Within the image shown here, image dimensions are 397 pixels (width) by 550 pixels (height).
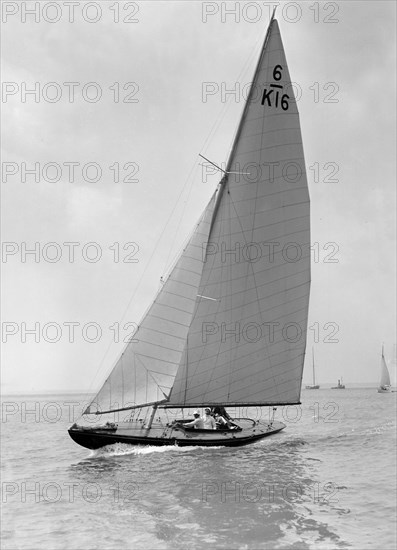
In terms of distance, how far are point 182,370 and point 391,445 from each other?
1163 centimetres

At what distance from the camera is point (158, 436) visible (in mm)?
25406

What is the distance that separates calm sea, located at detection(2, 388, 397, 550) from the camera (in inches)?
513

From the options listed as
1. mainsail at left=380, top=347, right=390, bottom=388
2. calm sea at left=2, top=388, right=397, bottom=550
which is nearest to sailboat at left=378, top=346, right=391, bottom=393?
mainsail at left=380, top=347, right=390, bottom=388

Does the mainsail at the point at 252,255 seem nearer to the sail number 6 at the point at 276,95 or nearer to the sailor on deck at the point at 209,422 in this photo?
the sail number 6 at the point at 276,95

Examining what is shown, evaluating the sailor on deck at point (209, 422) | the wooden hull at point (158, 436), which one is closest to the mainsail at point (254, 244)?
the sailor on deck at point (209, 422)

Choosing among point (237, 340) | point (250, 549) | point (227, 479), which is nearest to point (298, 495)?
point (227, 479)

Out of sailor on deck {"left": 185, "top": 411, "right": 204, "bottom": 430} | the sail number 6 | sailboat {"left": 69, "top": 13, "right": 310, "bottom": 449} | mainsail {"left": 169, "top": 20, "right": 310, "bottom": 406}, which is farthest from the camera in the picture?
the sail number 6

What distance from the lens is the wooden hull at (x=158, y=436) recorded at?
25156 millimetres

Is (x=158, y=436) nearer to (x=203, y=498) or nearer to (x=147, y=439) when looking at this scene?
(x=147, y=439)

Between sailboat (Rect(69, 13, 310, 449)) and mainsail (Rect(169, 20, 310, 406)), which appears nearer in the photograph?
sailboat (Rect(69, 13, 310, 449))

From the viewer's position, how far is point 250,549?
12.0 metres

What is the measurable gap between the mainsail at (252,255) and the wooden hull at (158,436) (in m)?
1.52

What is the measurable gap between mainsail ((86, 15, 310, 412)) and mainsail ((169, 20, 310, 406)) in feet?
0.15

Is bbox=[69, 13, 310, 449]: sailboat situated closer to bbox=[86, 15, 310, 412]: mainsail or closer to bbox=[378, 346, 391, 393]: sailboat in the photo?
bbox=[86, 15, 310, 412]: mainsail
